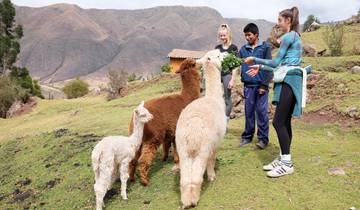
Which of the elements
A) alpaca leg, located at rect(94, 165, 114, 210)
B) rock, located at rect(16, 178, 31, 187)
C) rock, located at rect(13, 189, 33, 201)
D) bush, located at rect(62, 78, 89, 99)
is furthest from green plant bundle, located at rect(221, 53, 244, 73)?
bush, located at rect(62, 78, 89, 99)

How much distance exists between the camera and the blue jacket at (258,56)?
7.50 m

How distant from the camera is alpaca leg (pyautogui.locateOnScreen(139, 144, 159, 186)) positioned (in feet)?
22.9

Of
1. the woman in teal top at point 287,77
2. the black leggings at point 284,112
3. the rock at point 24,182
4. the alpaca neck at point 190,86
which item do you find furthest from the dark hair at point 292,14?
the rock at point 24,182

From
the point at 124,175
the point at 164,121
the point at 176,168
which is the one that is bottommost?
the point at 176,168

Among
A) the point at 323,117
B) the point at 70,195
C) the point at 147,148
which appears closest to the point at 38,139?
the point at 70,195

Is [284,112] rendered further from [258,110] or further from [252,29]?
[252,29]

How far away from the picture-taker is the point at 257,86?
7.68 m

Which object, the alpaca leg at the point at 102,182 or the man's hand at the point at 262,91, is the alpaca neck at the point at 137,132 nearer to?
the alpaca leg at the point at 102,182

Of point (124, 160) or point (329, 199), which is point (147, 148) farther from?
point (329, 199)

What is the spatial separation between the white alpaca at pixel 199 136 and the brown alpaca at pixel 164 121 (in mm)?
882

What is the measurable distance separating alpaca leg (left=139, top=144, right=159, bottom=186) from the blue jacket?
2.22 m

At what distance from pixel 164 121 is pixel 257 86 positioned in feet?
6.07

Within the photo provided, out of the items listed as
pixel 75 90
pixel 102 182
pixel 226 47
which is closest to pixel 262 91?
pixel 226 47

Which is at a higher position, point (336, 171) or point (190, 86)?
point (190, 86)
